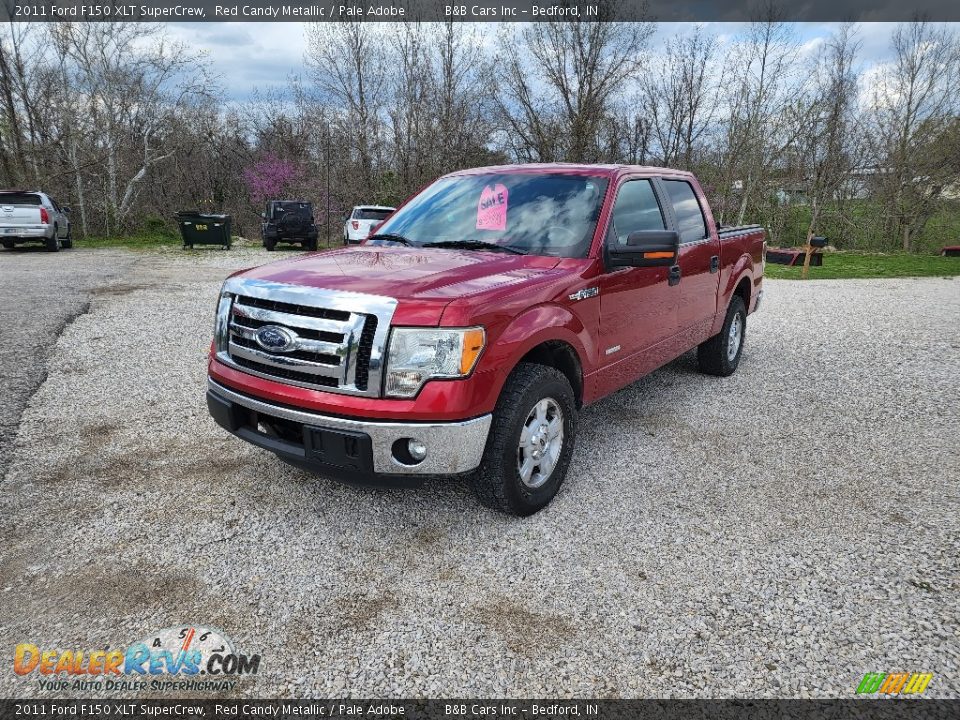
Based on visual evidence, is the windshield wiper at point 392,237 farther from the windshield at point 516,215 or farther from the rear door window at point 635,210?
the rear door window at point 635,210

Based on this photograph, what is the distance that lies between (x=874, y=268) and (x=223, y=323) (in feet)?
63.2

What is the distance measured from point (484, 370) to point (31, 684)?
2010mm

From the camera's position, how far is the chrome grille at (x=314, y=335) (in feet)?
8.51

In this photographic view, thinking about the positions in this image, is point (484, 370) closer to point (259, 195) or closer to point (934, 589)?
point (934, 589)

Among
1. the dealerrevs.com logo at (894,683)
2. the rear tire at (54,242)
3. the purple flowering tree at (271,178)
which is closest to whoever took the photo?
the dealerrevs.com logo at (894,683)

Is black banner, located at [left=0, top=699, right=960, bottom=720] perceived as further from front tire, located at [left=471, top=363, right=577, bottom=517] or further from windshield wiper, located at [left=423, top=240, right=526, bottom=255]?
windshield wiper, located at [left=423, top=240, right=526, bottom=255]

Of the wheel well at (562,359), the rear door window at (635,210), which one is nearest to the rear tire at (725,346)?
the rear door window at (635,210)

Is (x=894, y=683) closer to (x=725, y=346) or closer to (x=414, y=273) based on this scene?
(x=414, y=273)

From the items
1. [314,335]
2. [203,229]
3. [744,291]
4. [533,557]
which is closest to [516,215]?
[314,335]

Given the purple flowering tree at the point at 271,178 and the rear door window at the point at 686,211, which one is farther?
the purple flowering tree at the point at 271,178

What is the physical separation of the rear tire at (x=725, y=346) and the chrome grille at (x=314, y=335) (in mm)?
3981

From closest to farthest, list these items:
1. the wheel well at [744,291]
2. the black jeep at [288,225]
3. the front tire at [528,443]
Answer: the front tire at [528,443] < the wheel well at [744,291] < the black jeep at [288,225]

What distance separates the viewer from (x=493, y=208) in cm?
382

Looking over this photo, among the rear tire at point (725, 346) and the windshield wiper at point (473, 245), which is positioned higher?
the windshield wiper at point (473, 245)
